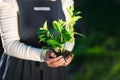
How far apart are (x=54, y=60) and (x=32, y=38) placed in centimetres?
18

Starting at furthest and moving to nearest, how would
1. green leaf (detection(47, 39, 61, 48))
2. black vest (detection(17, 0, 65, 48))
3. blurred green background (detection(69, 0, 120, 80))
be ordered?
blurred green background (detection(69, 0, 120, 80))
black vest (detection(17, 0, 65, 48))
green leaf (detection(47, 39, 61, 48))

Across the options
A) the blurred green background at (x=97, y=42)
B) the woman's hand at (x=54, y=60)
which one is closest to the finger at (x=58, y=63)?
the woman's hand at (x=54, y=60)

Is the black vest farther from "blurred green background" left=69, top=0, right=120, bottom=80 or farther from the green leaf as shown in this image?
"blurred green background" left=69, top=0, right=120, bottom=80

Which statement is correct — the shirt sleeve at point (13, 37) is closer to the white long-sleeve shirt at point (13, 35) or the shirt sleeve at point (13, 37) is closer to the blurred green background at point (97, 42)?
the white long-sleeve shirt at point (13, 35)

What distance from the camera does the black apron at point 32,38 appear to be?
258 centimetres

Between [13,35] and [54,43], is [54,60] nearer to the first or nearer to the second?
[54,43]

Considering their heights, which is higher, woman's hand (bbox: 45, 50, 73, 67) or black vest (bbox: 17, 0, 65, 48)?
black vest (bbox: 17, 0, 65, 48)

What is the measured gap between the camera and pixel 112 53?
6172 mm

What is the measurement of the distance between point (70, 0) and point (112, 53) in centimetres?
350

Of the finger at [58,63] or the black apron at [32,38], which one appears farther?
the black apron at [32,38]

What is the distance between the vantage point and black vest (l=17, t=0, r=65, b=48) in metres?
2.58

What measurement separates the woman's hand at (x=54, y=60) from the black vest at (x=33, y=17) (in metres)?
0.13

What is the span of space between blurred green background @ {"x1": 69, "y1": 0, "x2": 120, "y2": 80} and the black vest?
3233mm

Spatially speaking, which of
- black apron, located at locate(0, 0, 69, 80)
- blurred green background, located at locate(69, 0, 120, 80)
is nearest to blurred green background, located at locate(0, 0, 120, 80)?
blurred green background, located at locate(69, 0, 120, 80)
